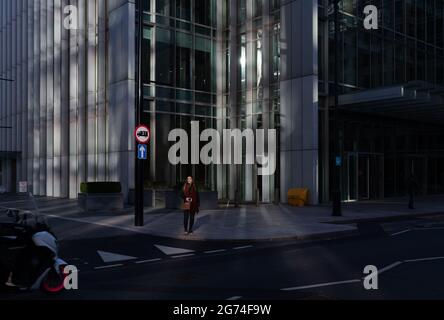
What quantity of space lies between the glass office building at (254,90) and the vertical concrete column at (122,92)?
0.06m

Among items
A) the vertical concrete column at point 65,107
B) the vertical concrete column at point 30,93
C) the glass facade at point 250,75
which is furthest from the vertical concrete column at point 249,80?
the vertical concrete column at point 30,93

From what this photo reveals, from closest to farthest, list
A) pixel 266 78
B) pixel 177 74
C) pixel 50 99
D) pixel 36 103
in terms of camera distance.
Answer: pixel 266 78 → pixel 177 74 → pixel 50 99 → pixel 36 103

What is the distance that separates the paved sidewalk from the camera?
1371 cm

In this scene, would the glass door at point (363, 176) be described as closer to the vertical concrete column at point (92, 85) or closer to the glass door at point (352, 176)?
the glass door at point (352, 176)

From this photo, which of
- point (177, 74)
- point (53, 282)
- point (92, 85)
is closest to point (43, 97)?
point (92, 85)

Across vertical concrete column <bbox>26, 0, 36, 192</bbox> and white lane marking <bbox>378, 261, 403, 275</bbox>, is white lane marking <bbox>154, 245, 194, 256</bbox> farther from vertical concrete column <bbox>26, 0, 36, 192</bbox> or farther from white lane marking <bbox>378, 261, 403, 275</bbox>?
vertical concrete column <bbox>26, 0, 36, 192</bbox>

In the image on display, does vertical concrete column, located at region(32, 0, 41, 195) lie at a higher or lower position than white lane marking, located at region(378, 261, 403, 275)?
higher

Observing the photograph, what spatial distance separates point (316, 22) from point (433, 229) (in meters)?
13.2

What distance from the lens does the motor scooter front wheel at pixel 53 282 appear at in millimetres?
7035

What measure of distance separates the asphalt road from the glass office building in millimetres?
10620

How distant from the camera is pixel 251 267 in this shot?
9195 millimetres

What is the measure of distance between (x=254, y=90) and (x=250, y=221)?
Answer: 1274 cm

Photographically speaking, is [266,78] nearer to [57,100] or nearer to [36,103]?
[57,100]

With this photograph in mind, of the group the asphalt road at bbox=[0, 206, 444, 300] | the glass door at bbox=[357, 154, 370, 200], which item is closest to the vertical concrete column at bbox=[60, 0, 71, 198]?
the asphalt road at bbox=[0, 206, 444, 300]
